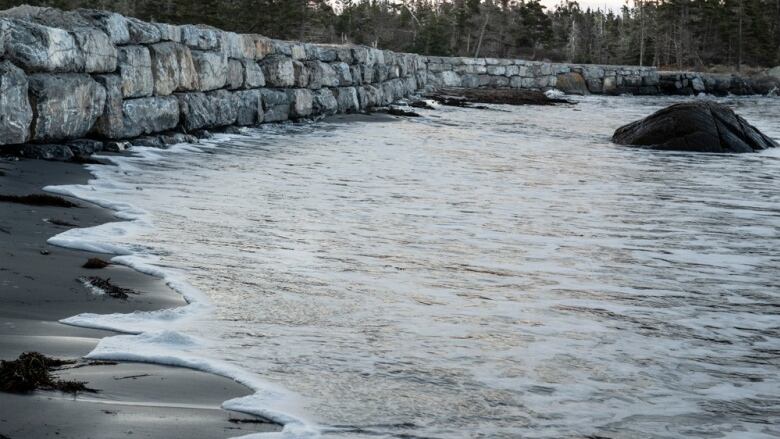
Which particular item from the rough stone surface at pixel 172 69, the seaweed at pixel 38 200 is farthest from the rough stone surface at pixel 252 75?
the seaweed at pixel 38 200

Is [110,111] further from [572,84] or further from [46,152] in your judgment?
[572,84]

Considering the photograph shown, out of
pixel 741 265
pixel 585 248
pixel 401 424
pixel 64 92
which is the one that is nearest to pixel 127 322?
pixel 401 424

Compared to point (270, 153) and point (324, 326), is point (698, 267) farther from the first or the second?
point (270, 153)

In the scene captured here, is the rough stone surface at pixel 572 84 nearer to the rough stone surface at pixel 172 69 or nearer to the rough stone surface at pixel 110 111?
the rough stone surface at pixel 172 69

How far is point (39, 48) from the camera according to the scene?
7262 millimetres

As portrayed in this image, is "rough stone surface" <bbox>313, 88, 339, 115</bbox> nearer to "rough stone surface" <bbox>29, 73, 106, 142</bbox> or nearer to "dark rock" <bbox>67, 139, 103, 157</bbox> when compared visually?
"dark rock" <bbox>67, 139, 103, 157</bbox>

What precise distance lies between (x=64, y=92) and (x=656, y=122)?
33.2 feet

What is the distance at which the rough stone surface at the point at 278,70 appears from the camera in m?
13.5

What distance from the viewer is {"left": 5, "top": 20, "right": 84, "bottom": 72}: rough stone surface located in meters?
7.06

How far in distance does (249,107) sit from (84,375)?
34.1 ft

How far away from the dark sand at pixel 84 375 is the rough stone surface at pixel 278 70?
8.89m

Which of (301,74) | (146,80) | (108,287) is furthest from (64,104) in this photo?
(301,74)

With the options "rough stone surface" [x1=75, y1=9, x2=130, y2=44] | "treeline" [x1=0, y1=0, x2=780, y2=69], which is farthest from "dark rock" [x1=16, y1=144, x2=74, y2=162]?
"treeline" [x1=0, y1=0, x2=780, y2=69]

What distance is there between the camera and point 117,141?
8.95 meters
